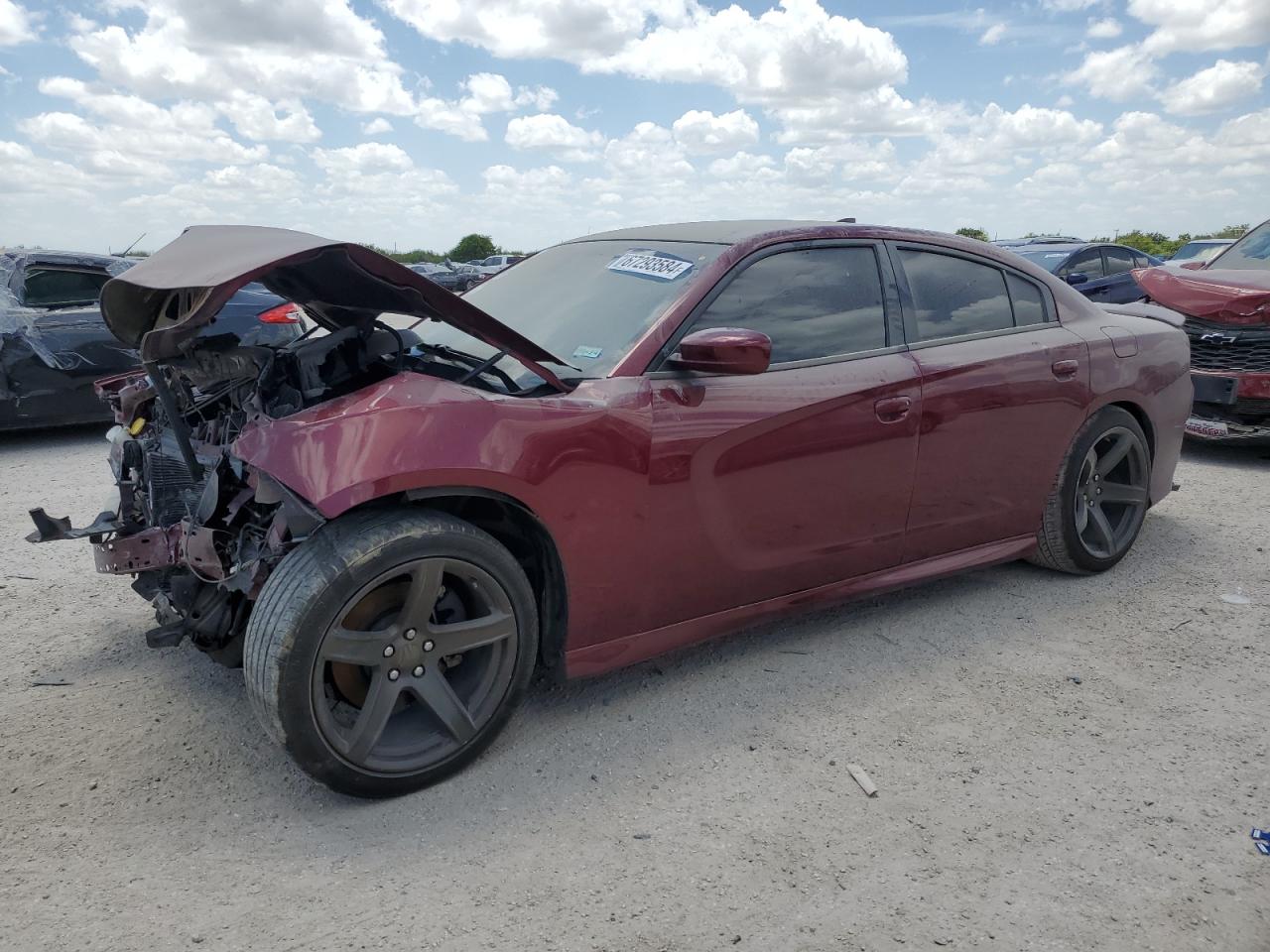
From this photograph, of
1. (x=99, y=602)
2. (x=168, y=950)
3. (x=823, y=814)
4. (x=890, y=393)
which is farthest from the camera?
(x=99, y=602)

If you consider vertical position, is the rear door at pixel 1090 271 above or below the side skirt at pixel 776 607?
above

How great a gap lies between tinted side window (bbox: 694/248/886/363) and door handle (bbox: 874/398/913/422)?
0.70 ft

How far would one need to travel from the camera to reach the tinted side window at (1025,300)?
13.4 feet

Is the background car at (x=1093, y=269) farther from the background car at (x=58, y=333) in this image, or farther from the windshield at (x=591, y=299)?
the windshield at (x=591, y=299)

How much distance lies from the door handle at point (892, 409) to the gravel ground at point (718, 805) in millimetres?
906

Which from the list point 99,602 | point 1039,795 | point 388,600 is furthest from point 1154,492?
A: point 99,602

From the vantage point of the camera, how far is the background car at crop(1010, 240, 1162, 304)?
43.7 ft

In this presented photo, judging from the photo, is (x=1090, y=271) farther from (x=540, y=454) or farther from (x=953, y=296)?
(x=540, y=454)

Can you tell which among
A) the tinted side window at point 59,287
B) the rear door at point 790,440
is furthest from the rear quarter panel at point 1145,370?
the tinted side window at point 59,287

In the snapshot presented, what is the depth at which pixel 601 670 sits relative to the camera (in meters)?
3.09

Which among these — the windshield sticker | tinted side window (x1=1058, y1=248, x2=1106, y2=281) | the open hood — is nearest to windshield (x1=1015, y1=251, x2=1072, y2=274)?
tinted side window (x1=1058, y1=248, x2=1106, y2=281)

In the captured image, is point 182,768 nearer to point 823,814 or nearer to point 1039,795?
point 823,814

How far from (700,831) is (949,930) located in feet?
2.19

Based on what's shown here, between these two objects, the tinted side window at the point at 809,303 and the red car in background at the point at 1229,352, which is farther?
the red car in background at the point at 1229,352
